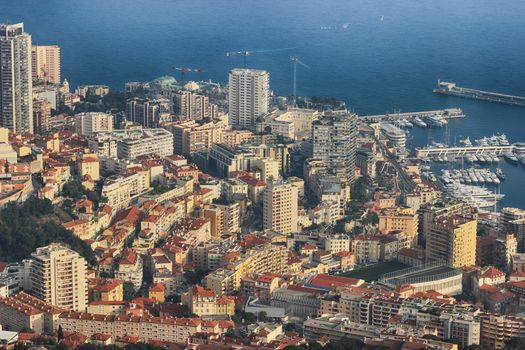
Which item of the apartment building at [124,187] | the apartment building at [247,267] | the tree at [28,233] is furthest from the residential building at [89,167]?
the apartment building at [247,267]

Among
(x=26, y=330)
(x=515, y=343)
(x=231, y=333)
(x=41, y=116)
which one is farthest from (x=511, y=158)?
(x=26, y=330)

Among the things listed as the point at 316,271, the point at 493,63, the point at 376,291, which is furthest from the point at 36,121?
the point at 493,63

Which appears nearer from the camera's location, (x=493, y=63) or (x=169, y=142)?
(x=169, y=142)

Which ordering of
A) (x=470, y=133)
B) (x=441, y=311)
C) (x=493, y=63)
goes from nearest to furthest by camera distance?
1. (x=441, y=311)
2. (x=470, y=133)
3. (x=493, y=63)

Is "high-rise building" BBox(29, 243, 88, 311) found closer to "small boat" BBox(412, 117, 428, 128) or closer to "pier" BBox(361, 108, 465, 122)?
"pier" BBox(361, 108, 465, 122)

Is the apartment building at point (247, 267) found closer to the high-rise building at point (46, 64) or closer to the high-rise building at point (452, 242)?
the high-rise building at point (452, 242)

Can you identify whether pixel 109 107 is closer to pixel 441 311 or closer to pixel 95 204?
pixel 95 204

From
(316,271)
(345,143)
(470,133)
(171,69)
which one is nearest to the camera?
(316,271)
